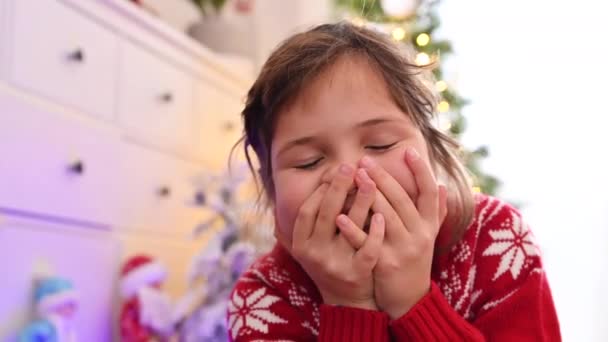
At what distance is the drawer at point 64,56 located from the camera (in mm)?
1384

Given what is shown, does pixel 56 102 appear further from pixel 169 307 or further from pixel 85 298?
pixel 169 307

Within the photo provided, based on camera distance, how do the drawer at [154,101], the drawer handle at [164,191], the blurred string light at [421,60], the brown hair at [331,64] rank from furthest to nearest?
the drawer handle at [164,191], the drawer at [154,101], the blurred string light at [421,60], the brown hair at [331,64]

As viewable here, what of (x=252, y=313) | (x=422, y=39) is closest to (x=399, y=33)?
(x=422, y=39)

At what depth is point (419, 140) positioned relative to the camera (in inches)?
34.2

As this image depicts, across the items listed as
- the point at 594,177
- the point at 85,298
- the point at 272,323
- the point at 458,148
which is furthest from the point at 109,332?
the point at 594,177

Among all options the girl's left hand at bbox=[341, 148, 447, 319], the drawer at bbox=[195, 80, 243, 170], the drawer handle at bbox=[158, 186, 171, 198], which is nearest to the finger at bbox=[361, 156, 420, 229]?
the girl's left hand at bbox=[341, 148, 447, 319]

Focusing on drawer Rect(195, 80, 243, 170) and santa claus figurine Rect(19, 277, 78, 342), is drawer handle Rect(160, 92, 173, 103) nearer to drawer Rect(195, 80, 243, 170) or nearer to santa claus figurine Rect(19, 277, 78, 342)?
drawer Rect(195, 80, 243, 170)

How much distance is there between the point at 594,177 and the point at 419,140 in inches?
53.0

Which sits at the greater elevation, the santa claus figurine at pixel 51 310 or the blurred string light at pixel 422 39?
the blurred string light at pixel 422 39

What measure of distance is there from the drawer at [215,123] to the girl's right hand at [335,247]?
1.27m

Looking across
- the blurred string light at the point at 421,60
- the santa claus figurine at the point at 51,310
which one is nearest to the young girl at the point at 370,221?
the blurred string light at the point at 421,60

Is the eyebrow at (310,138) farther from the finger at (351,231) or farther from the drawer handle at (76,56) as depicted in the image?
the drawer handle at (76,56)

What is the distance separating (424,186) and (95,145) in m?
1.00

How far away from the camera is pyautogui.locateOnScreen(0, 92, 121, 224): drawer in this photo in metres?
1.34
